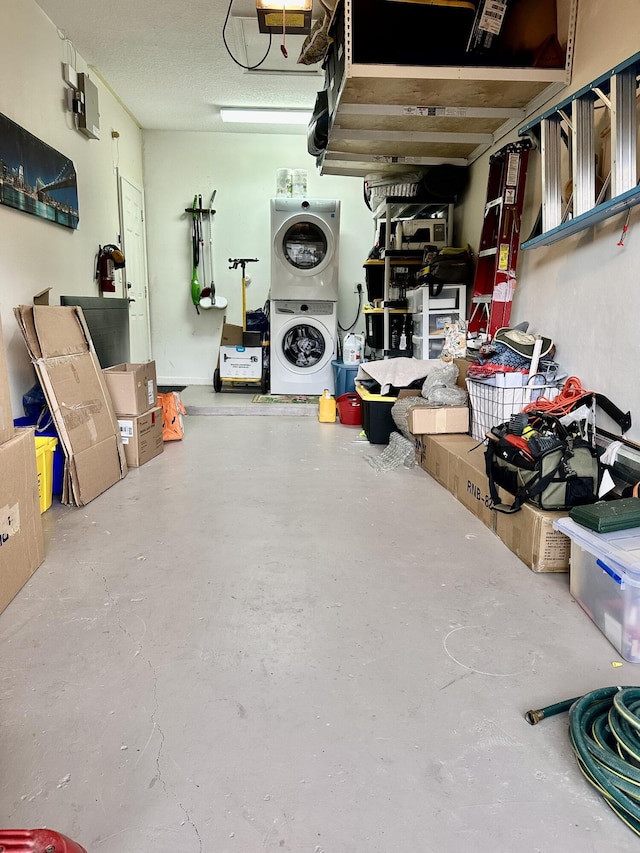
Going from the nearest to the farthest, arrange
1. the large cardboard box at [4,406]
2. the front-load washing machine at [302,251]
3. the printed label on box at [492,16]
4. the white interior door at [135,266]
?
the large cardboard box at [4,406]
the printed label on box at [492,16]
the front-load washing machine at [302,251]
the white interior door at [135,266]

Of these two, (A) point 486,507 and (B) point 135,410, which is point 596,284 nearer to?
(A) point 486,507

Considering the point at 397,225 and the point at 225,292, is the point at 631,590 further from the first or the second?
the point at 225,292

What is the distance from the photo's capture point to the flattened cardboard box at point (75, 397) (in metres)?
2.89

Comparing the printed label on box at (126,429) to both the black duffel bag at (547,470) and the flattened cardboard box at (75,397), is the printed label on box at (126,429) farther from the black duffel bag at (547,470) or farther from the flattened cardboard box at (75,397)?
the black duffel bag at (547,470)

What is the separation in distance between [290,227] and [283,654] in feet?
16.2

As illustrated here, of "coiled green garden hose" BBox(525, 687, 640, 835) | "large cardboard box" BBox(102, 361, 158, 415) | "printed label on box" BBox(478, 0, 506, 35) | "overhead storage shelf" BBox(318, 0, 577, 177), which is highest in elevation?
"printed label on box" BBox(478, 0, 506, 35)

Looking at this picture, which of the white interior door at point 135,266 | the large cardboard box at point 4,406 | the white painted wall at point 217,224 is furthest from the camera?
the white painted wall at point 217,224

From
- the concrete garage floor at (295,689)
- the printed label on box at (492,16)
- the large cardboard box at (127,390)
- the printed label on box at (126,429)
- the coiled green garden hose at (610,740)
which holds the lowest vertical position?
the concrete garage floor at (295,689)

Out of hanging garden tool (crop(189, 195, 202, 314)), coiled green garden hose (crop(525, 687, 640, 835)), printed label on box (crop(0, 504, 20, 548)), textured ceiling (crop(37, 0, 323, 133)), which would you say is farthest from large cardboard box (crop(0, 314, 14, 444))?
hanging garden tool (crop(189, 195, 202, 314))

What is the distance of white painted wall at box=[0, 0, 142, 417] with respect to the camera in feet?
11.2

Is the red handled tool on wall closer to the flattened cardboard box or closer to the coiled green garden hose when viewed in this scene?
the flattened cardboard box

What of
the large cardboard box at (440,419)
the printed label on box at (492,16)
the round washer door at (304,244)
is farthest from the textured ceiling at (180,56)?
the large cardboard box at (440,419)

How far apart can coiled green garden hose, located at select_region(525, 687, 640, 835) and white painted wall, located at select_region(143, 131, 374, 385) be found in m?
5.77

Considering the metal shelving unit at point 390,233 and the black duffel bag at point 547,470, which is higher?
the metal shelving unit at point 390,233
